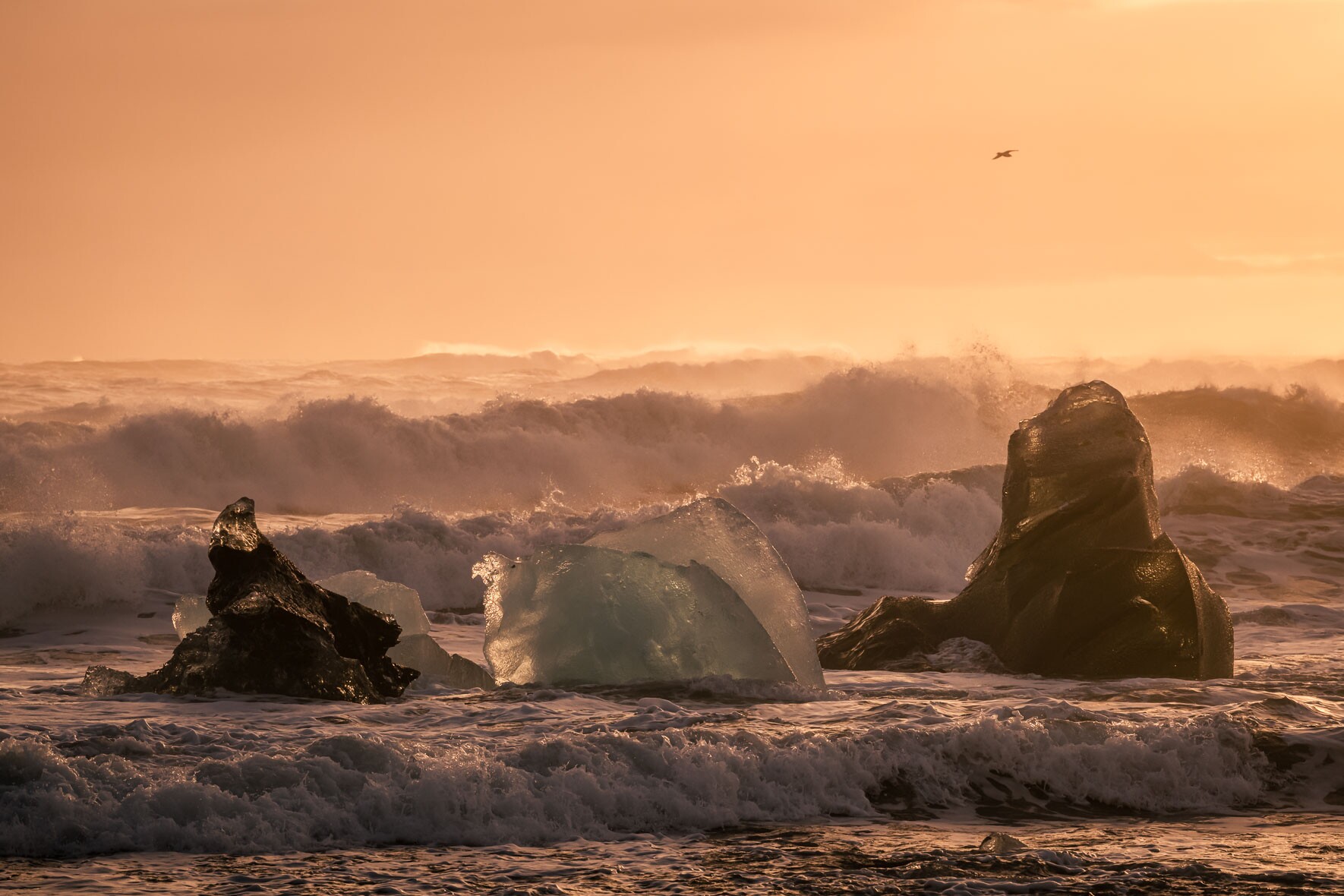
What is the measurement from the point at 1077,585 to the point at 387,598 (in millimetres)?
4897

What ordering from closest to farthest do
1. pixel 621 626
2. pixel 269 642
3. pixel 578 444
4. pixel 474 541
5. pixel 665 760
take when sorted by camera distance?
pixel 665 760 < pixel 269 642 < pixel 621 626 < pixel 474 541 < pixel 578 444

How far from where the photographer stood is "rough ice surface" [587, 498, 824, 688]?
882 centimetres

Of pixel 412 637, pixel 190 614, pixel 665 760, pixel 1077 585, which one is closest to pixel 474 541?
pixel 190 614

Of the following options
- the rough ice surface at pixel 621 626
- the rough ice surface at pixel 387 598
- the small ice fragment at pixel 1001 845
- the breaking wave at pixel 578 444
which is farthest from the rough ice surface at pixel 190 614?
the breaking wave at pixel 578 444

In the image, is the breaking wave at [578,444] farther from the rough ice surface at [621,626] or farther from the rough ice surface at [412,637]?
the rough ice surface at [621,626]

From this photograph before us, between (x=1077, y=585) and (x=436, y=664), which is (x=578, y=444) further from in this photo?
(x=436, y=664)

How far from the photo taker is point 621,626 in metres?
8.80

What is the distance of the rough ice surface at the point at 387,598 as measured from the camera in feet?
31.6

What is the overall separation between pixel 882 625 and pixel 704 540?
256 centimetres

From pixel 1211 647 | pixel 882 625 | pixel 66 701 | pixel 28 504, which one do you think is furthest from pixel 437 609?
pixel 28 504

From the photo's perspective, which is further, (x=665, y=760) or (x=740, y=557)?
(x=740, y=557)

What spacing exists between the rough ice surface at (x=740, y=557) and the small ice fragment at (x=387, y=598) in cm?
138

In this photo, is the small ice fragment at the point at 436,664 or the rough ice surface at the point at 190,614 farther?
the rough ice surface at the point at 190,614

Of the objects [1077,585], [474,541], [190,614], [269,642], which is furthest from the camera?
[474,541]
